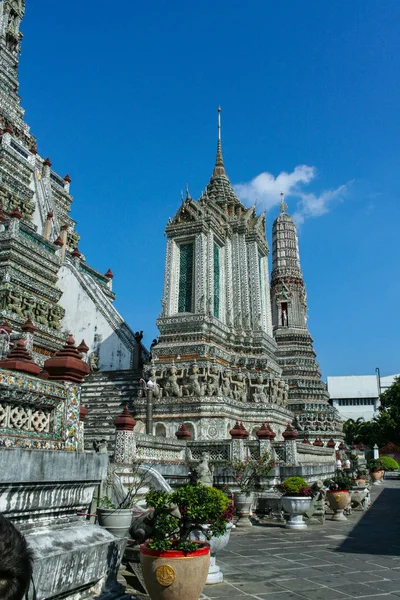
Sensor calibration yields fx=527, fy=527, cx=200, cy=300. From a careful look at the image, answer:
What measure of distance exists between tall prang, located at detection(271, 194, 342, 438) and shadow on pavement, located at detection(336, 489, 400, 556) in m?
13.8

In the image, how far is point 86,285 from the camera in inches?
1025

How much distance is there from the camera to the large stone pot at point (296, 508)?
38.1ft

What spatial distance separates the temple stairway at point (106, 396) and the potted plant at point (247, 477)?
5452mm

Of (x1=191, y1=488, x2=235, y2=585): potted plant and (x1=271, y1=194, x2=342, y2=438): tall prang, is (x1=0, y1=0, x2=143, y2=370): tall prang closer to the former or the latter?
(x1=271, y1=194, x2=342, y2=438): tall prang

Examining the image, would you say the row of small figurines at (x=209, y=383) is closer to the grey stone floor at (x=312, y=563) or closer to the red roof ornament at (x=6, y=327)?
the red roof ornament at (x=6, y=327)

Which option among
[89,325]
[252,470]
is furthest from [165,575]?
[89,325]

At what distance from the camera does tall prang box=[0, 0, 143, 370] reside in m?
22.7

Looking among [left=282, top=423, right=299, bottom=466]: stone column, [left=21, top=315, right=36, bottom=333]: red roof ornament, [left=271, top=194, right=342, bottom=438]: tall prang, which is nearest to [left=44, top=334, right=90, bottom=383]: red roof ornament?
[left=282, top=423, right=299, bottom=466]: stone column

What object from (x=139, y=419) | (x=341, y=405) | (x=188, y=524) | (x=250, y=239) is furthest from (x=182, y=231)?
(x=341, y=405)

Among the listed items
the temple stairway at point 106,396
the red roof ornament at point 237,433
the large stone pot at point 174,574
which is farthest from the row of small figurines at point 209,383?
the large stone pot at point 174,574

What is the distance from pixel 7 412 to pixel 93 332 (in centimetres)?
2162

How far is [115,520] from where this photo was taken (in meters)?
6.04

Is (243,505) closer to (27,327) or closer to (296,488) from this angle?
(296,488)

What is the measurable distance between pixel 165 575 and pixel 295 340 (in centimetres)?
3424
